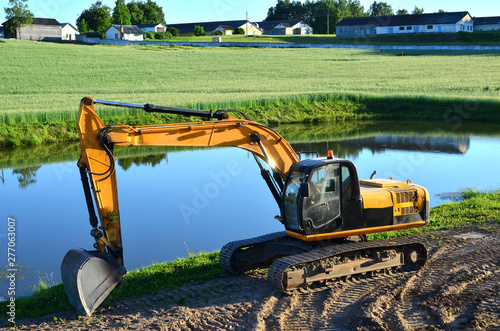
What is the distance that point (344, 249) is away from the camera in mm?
8641

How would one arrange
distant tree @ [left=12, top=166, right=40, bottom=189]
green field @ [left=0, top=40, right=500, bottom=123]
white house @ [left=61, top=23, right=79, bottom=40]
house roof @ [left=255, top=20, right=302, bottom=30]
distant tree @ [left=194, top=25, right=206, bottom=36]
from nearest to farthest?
distant tree @ [left=12, top=166, right=40, bottom=189] → green field @ [left=0, top=40, right=500, bottom=123] → white house @ [left=61, top=23, right=79, bottom=40] → distant tree @ [left=194, top=25, right=206, bottom=36] → house roof @ [left=255, top=20, right=302, bottom=30]

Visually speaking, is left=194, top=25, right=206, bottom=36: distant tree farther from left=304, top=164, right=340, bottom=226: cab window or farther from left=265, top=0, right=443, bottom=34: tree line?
left=304, top=164, right=340, bottom=226: cab window

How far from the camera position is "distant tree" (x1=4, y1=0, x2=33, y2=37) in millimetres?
70688

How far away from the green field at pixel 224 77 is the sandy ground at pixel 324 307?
17104 mm

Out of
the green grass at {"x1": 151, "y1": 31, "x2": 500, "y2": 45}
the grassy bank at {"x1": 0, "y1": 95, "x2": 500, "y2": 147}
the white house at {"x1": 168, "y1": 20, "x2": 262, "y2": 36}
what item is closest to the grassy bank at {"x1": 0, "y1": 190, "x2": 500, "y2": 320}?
the grassy bank at {"x1": 0, "y1": 95, "x2": 500, "y2": 147}

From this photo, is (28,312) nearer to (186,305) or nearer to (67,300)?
(67,300)

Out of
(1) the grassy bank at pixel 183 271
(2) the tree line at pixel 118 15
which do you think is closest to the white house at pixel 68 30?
(2) the tree line at pixel 118 15

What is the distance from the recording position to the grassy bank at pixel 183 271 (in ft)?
26.0

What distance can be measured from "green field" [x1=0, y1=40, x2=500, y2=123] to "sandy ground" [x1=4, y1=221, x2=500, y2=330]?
1710 cm

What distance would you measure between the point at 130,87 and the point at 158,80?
4.20 meters

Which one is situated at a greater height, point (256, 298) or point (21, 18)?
point (21, 18)

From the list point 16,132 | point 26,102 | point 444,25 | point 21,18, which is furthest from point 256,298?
point 444,25

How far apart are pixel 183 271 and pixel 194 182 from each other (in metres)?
7.55

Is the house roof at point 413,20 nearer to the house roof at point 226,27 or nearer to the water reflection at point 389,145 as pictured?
the house roof at point 226,27
